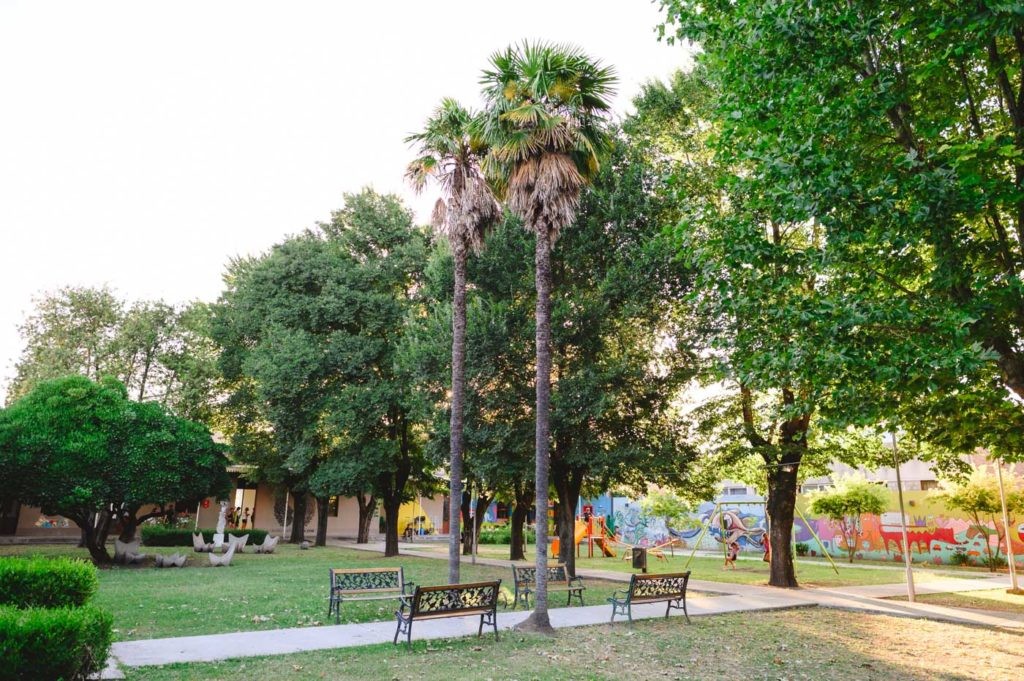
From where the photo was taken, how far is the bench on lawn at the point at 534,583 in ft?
46.5

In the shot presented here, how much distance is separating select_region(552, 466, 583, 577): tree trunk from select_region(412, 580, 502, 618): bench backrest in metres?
9.36

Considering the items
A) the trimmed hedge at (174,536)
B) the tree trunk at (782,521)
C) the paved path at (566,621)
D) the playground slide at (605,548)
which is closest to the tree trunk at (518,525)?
the playground slide at (605,548)

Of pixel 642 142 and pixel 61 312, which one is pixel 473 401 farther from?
pixel 61 312

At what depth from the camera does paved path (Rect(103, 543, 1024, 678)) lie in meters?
9.46

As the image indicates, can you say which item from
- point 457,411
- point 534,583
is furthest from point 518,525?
point 457,411

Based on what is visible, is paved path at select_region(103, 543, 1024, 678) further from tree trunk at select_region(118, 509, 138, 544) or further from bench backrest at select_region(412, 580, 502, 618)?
tree trunk at select_region(118, 509, 138, 544)

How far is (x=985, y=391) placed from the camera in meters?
11.1

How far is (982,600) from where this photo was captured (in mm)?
17734

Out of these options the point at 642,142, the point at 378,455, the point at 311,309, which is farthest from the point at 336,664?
the point at 311,309

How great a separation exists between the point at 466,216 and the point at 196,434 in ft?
48.4

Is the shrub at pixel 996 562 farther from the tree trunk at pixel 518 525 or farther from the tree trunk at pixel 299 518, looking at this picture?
the tree trunk at pixel 299 518

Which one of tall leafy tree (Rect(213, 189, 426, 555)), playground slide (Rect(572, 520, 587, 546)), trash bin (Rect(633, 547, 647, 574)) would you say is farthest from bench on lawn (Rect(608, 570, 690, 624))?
playground slide (Rect(572, 520, 587, 546))

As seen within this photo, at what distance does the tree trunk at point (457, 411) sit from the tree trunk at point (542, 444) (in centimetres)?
290

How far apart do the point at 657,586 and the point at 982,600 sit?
422 inches
